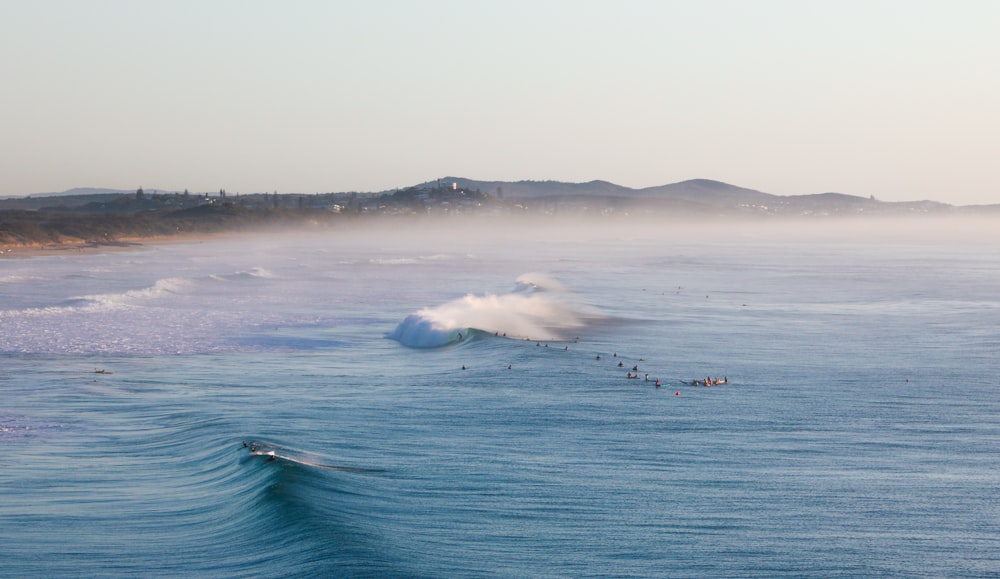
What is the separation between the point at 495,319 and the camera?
163 feet

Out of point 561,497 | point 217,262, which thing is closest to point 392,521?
point 561,497

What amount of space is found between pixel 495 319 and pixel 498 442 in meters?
26.0

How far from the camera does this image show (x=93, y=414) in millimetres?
27062

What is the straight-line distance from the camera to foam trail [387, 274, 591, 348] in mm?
43500

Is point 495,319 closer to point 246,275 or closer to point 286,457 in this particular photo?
point 286,457

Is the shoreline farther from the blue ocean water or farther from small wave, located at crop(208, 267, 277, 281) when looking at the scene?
the blue ocean water

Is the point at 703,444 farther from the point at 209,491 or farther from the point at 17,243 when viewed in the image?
the point at 17,243

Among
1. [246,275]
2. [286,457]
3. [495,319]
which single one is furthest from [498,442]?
[246,275]

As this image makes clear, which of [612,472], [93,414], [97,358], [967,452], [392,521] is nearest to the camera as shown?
[392,521]

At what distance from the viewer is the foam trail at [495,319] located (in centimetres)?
4350

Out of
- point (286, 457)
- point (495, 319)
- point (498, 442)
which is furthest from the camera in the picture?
point (495, 319)

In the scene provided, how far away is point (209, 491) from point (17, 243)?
10360 cm

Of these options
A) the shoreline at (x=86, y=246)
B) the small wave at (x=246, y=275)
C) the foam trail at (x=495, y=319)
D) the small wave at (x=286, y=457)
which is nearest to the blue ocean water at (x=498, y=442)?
the small wave at (x=286, y=457)

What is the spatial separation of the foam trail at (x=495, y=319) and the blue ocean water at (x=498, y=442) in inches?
10.9
